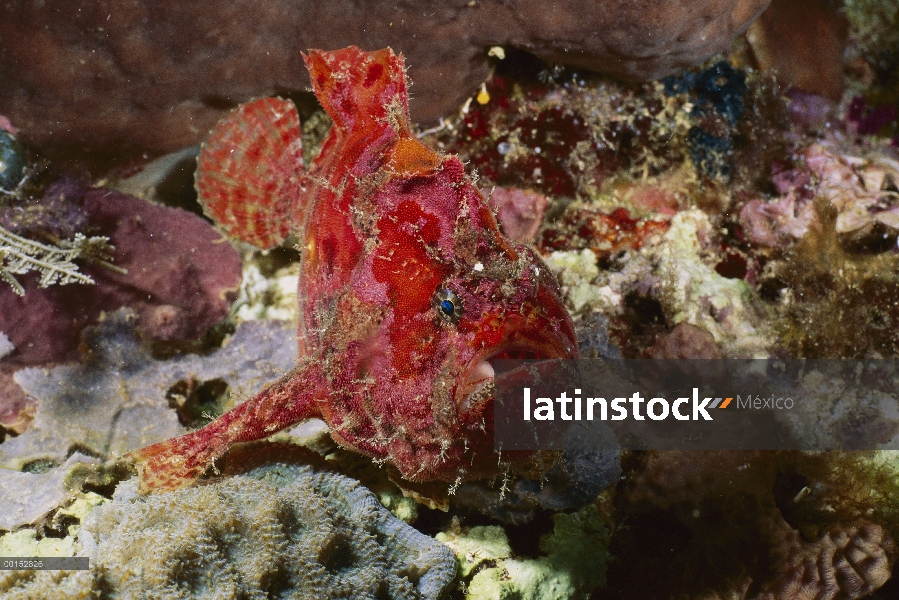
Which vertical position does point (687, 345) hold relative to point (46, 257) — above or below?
below

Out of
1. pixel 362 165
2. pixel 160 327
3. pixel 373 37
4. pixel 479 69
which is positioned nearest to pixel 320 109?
pixel 373 37

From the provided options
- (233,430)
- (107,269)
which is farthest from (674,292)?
(107,269)

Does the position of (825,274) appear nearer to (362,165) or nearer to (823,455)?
(823,455)

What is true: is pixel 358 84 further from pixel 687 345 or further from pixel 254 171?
pixel 687 345

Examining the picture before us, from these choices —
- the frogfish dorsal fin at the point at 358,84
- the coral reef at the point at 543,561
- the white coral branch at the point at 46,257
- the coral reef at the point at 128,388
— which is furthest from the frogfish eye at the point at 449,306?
the white coral branch at the point at 46,257

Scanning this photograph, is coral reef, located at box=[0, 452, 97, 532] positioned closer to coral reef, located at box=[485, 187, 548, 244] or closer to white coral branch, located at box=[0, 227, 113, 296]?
white coral branch, located at box=[0, 227, 113, 296]

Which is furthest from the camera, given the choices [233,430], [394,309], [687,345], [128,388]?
[128,388]

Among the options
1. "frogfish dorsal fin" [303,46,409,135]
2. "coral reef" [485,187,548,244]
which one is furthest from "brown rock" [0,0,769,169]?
"coral reef" [485,187,548,244]
